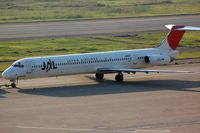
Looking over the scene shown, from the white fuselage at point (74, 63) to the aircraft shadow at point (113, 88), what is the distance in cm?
156

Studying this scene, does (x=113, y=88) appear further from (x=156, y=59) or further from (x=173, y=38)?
(x=173, y=38)

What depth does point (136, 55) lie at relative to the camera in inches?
2365

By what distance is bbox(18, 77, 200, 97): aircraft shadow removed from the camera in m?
52.8

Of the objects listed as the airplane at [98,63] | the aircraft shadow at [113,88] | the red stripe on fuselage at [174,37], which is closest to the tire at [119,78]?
the airplane at [98,63]

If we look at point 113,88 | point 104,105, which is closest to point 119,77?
point 113,88

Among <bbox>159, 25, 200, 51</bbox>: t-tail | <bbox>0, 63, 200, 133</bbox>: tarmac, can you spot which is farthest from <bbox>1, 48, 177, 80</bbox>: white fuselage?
<bbox>0, 63, 200, 133</bbox>: tarmac

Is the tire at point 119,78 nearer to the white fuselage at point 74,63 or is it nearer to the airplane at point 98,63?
the airplane at point 98,63

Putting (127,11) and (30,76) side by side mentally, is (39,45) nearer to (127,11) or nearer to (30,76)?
(30,76)

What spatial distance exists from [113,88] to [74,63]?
463 cm

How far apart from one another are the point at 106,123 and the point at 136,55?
64.7 ft

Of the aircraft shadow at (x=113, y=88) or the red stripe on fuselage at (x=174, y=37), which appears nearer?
the aircraft shadow at (x=113, y=88)

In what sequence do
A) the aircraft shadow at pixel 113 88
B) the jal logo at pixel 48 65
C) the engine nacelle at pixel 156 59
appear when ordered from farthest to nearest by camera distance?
the engine nacelle at pixel 156 59 → the jal logo at pixel 48 65 → the aircraft shadow at pixel 113 88

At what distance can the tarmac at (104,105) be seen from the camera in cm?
4047

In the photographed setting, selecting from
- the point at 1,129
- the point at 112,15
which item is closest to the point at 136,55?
the point at 1,129
